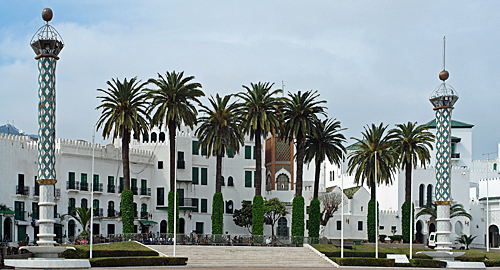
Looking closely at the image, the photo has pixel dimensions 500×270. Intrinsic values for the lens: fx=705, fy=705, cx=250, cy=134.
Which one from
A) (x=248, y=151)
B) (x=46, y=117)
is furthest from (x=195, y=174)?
(x=46, y=117)

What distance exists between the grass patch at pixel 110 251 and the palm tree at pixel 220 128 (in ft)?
46.4

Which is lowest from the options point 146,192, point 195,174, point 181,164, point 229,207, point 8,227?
point 8,227

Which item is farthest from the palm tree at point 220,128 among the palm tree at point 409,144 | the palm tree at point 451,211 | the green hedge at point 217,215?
the palm tree at point 451,211

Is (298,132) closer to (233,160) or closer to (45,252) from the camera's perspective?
(233,160)

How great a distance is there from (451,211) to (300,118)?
2527cm

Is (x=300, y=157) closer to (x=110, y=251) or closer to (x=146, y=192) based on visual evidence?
(x=146, y=192)

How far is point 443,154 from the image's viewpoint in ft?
174

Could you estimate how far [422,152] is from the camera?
66.1m

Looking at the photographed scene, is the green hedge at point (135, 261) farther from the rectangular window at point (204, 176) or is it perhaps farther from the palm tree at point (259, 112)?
Answer: the rectangular window at point (204, 176)

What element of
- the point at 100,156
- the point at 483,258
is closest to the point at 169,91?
the point at 100,156

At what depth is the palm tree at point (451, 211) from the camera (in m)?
75.8

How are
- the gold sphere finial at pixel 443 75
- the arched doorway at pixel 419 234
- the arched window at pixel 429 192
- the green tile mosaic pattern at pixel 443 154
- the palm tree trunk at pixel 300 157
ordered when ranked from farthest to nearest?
1. the arched window at pixel 429 192
2. the arched doorway at pixel 419 234
3. the palm tree trunk at pixel 300 157
4. the gold sphere finial at pixel 443 75
5. the green tile mosaic pattern at pixel 443 154

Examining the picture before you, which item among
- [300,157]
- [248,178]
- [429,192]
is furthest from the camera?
[429,192]

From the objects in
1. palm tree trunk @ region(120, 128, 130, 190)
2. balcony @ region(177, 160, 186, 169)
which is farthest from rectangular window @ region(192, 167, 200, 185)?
palm tree trunk @ region(120, 128, 130, 190)
